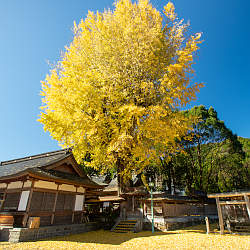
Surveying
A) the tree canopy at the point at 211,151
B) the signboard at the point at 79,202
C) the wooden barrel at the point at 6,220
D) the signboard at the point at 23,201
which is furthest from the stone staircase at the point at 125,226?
the tree canopy at the point at 211,151

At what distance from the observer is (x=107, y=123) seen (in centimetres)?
1147

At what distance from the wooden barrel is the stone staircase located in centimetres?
695

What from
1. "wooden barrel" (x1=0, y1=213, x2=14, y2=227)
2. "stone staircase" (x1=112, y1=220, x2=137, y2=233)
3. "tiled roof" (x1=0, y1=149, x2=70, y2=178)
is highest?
"tiled roof" (x1=0, y1=149, x2=70, y2=178)

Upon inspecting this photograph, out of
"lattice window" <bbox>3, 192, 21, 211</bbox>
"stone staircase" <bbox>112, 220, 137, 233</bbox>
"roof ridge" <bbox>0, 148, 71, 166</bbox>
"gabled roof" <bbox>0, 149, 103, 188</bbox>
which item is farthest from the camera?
"roof ridge" <bbox>0, 148, 71, 166</bbox>

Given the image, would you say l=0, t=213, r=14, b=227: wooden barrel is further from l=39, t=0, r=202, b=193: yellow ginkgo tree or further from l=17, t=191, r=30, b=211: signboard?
l=39, t=0, r=202, b=193: yellow ginkgo tree

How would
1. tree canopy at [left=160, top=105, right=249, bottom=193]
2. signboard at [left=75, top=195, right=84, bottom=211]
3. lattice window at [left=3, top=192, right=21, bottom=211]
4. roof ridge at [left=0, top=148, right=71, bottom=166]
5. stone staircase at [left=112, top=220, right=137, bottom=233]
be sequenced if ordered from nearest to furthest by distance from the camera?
lattice window at [left=3, top=192, right=21, bottom=211], stone staircase at [left=112, top=220, right=137, bottom=233], signboard at [left=75, top=195, right=84, bottom=211], roof ridge at [left=0, top=148, right=71, bottom=166], tree canopy at [left=160, top=105, right=249, bottom=193]

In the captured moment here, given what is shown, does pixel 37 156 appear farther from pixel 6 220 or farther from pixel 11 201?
pixel 6 220

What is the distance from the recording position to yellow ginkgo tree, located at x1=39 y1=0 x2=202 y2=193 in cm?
1034

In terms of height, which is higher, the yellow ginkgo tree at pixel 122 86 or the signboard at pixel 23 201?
the yellow ginkgo tree at pixel 122 86

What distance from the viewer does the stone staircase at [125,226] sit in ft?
40.6

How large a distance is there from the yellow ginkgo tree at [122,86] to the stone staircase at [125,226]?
171 inches

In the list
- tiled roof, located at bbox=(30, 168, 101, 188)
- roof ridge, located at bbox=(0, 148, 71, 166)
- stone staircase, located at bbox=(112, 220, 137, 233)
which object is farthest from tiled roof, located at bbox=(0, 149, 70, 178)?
stone staircase, located at bbox=(112, 220, 137, 233)

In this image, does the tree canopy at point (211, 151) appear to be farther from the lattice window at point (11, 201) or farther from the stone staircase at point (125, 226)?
the lattice window at point (11, 201)

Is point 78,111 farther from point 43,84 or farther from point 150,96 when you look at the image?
point 150,96
